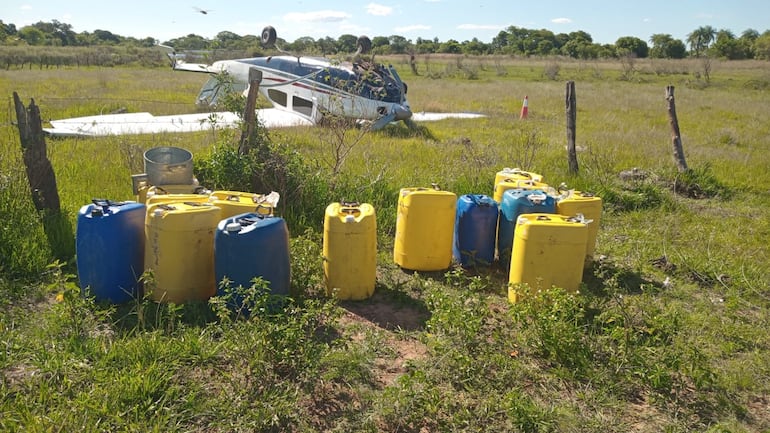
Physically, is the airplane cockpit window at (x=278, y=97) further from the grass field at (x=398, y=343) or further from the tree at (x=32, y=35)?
the tree at (x=32, y=35)

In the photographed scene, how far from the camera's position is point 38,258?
448cm

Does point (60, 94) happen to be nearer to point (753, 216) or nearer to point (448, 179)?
point (448, 179)

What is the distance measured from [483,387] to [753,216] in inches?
228

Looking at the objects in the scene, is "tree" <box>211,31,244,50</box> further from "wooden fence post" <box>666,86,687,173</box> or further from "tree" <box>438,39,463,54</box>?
"tree" <box>438,39,463,54</box>

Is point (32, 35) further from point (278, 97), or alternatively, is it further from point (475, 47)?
point (278, 97)

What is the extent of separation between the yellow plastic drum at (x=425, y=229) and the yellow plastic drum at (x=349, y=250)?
1.94 feet

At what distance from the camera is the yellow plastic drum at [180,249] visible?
378 cm

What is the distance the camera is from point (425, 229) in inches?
189

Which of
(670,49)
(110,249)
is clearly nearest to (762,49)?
(670,49)

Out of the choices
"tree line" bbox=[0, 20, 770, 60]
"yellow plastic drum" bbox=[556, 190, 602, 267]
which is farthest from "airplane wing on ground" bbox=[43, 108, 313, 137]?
"tree line" bbox=[0, 20, 770, 60]

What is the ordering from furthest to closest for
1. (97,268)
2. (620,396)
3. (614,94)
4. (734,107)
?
1. (614,94)
2. (734,107)
3. (97,268)
4. (620,396)

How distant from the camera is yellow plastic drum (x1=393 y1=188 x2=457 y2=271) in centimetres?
475

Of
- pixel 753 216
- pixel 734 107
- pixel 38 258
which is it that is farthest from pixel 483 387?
pixel 734 107

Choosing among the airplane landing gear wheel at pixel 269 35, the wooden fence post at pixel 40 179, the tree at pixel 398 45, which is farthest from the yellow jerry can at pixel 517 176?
the tree at pixel 398 45
